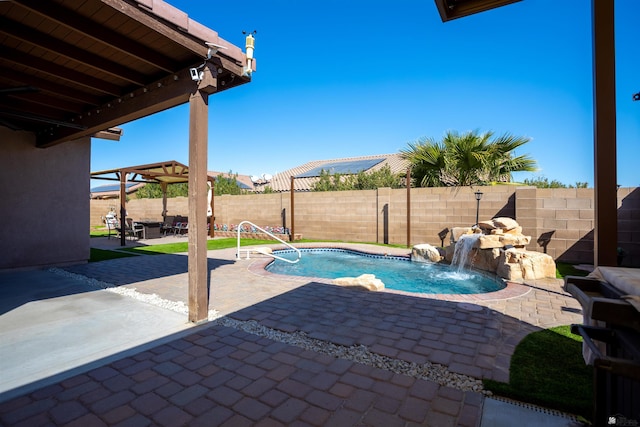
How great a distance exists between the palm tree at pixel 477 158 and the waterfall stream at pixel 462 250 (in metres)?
3.27

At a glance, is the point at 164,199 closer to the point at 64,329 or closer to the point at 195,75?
the point at 64,329

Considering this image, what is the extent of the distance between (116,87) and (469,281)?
771 cm

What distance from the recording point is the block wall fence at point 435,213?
25.0ft

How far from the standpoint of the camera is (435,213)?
33.8ft

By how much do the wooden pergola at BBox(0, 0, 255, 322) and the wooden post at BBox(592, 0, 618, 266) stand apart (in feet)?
11.1

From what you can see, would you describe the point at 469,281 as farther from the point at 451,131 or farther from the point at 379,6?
the point at 379,6

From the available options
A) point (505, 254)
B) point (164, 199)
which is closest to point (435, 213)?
point (505, 254)

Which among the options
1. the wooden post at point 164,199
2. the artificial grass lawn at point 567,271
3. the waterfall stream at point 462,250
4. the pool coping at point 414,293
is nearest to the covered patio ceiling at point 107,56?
the pool coping at point 414,293

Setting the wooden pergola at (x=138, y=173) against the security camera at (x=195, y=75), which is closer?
the security camera at (x=195, y=75)

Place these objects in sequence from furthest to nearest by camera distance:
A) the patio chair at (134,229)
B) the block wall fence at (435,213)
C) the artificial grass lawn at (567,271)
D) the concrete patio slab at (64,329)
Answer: the patio chair at (134,229) → the block wall fence at (435,213) → the artificial grass lawn at (567,271) → the concrete patio slab at (64,329)

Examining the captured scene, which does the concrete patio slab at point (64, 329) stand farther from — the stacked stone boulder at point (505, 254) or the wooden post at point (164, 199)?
the wooden post at point (164, 199)

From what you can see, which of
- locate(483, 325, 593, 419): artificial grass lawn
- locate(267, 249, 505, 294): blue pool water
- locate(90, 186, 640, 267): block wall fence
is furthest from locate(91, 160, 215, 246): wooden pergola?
locate(483, 325, 593, 419): artificial grass lawn

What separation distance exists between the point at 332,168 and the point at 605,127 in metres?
22.0

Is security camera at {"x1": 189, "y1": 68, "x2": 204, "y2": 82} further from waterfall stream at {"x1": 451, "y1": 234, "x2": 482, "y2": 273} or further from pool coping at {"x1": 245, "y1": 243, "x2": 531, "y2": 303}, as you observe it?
waterfall stream at {"x1": 451, "y1": 234, "x2": 482, "y2": 273}
